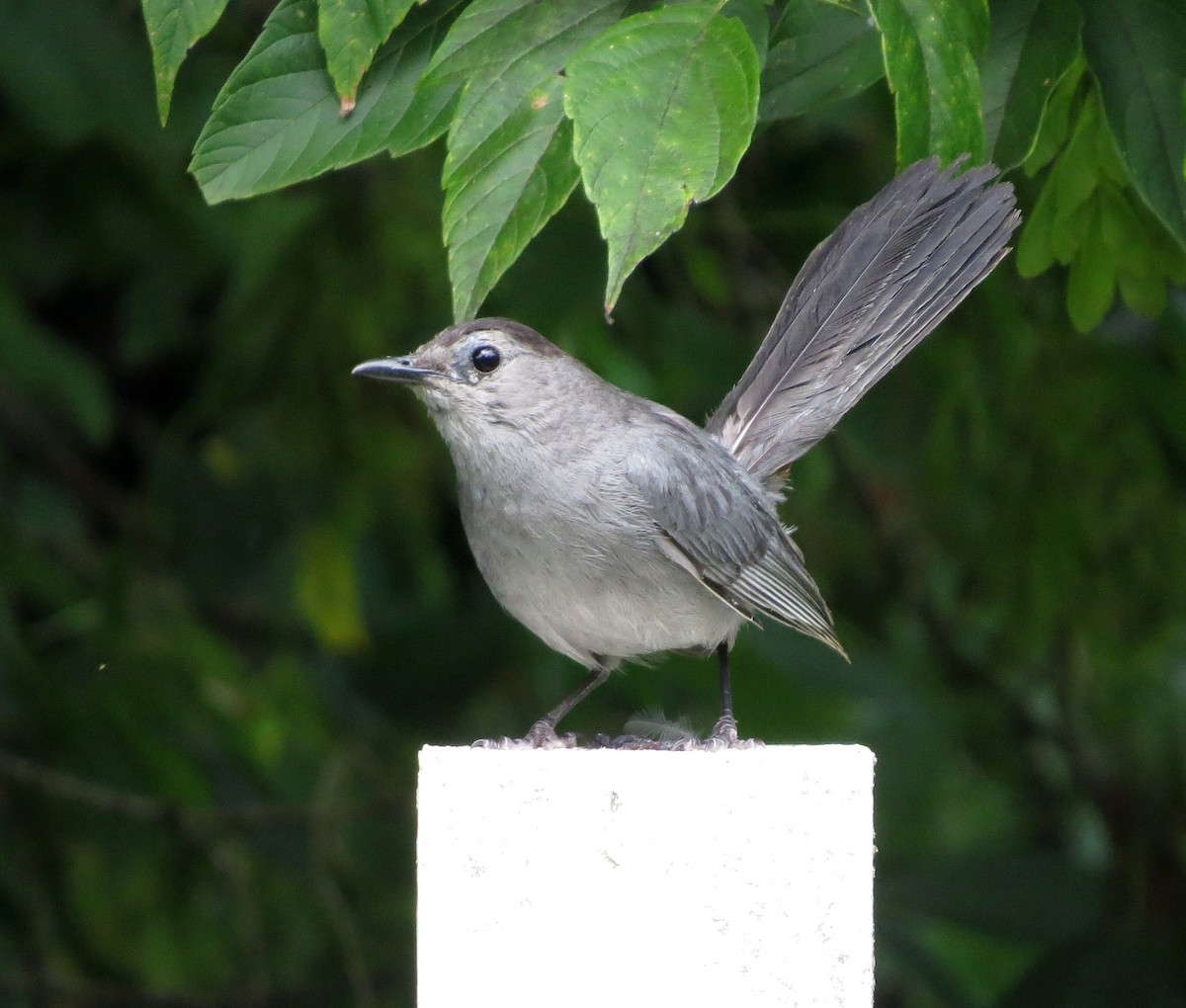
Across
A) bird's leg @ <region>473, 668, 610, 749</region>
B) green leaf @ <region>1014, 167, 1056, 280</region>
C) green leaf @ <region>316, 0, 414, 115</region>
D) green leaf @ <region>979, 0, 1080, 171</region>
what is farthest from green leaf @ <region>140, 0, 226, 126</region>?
green leaf @ <region>1014, 167, 1056, 280</region>

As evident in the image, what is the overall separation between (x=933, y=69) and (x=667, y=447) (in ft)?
3.87

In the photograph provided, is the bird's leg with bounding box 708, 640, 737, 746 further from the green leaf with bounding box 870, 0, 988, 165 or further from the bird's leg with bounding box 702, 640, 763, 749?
the green leaf with bounding box 870, 0, 988, 165

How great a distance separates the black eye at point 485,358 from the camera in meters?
3.31

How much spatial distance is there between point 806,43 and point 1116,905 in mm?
4234

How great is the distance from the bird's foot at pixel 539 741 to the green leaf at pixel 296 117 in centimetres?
93

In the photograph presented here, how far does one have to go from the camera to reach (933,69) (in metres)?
2.34

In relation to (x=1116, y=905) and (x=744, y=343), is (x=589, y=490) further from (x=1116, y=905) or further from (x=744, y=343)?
(x=1116, y=905)

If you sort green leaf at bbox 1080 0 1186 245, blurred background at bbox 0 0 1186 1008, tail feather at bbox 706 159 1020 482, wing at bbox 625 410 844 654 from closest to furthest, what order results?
green leaf at bbox 1080 0 1186 245
tail feather at bbox 706 159 1020 482
wing at bbox 625 410 844 654
blurred background at bbox 0 0 1186 1008

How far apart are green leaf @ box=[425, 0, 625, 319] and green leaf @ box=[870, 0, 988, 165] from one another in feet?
1.53

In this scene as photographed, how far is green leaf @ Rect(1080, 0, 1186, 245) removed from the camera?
8.28 ft

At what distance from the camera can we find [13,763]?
4945mm

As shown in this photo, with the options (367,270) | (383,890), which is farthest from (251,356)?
(383,890)

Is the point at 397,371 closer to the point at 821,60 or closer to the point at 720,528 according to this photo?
the point at 720,528

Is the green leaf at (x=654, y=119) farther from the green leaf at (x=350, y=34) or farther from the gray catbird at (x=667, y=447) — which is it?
the gray catbird at (x=667, y=447)
